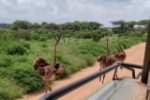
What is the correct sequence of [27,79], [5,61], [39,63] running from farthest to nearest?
1. [5,61]
2. [27,79]
3. [39,63]

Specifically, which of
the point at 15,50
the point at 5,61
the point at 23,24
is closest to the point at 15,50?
the point at 15,50

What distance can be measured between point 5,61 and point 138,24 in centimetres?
7174

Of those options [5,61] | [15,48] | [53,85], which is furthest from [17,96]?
[15,48]

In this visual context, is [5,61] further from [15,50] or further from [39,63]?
[39,63]

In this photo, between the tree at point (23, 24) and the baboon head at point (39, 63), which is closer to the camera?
the baboon head at point (39, 63)

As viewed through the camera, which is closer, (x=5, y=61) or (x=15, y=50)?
(x=5, y=61)

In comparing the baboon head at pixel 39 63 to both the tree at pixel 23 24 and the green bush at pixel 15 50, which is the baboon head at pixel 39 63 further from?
the tree at pixel 23 24

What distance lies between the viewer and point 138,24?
81250mm

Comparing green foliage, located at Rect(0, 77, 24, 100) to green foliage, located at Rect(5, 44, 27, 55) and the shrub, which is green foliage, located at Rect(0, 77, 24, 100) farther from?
green foliage, located at Rect(5, 44, 27, 55)

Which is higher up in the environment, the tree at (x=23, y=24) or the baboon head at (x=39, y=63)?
the baboon head at (x=39, y=63)

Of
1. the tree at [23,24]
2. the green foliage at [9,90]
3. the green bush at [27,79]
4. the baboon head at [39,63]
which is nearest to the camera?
the baboon head at [39,63]

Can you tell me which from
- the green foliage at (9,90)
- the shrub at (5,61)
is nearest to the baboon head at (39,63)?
the green foliage at (9,90)

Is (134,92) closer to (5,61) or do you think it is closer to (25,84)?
(25,84)

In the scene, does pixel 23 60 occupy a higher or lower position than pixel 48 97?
lower
